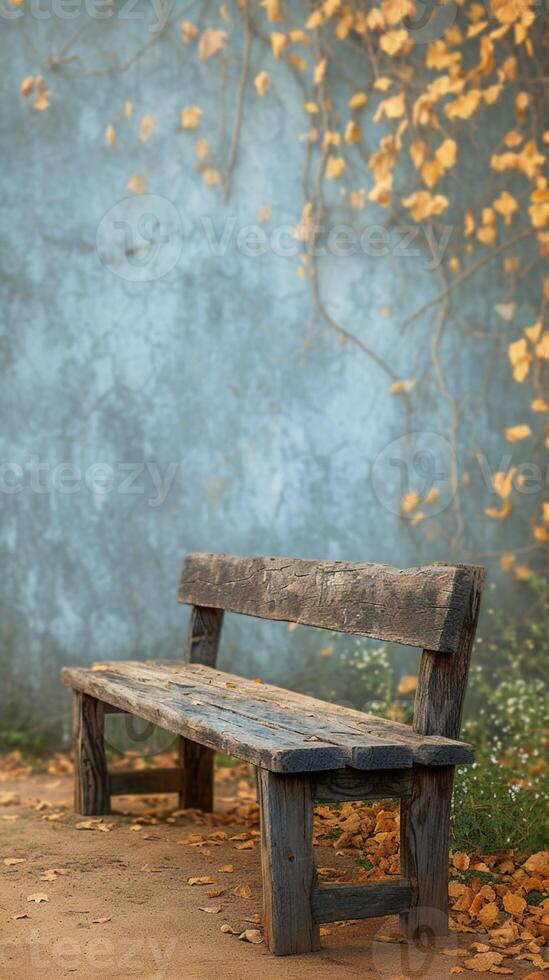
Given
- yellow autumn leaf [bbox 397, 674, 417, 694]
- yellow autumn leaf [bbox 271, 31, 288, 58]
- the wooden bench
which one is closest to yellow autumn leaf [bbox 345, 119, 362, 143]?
yellow autumn leaf [bbox 271, 31, 288, 58]

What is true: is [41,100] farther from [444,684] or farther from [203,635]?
[444,684]

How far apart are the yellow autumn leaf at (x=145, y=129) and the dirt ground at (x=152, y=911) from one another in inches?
129

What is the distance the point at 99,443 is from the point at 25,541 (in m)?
0.59

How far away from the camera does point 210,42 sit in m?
5.68

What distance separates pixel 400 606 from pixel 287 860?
73 centimetres

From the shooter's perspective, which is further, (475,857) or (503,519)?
(503,519)

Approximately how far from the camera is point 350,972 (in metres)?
2.64

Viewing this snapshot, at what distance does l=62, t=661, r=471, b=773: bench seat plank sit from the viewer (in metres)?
2.67

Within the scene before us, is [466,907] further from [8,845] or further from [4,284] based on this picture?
[4,284]

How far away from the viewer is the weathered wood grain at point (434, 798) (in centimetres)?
286

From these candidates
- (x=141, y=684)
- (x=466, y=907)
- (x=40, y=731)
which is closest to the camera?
(x=466, y=907)

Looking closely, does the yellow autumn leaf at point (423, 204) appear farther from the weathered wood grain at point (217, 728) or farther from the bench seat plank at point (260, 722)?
the weathered wood grain at point (217, 728)

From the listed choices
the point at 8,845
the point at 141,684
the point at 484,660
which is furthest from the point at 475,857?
the point at 484,660

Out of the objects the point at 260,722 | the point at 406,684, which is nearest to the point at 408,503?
the point at 406,684
